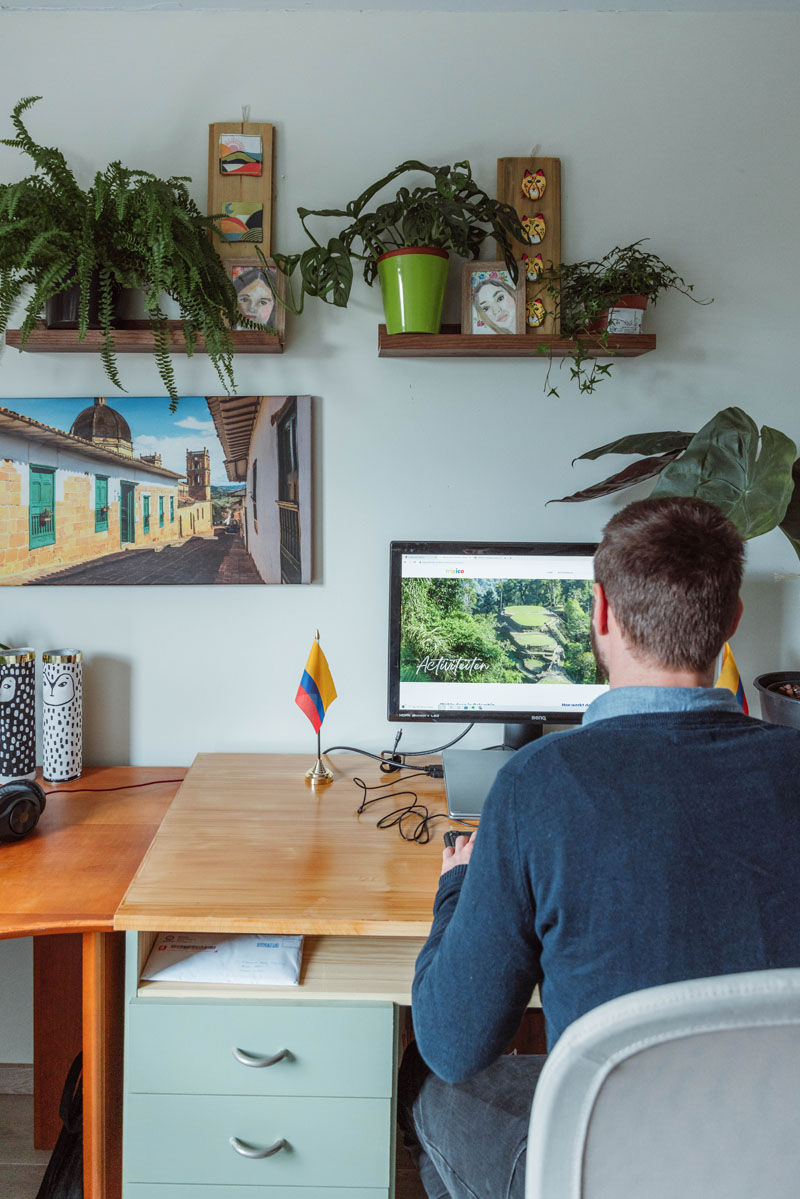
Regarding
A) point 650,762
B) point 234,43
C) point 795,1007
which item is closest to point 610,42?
point 234,43

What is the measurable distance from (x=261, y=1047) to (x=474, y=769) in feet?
2.35

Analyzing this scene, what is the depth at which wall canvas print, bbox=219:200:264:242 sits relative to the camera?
1.86 m

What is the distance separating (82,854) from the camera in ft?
4.86

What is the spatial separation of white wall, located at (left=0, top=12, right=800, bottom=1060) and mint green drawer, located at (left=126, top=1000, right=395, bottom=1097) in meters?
0.81

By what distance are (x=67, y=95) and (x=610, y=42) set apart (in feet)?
4.26

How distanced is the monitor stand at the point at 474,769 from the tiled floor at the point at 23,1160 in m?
0.89

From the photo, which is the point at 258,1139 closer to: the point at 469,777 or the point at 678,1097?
the point at 469,777

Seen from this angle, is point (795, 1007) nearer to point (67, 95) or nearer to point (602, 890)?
point (602, 890)

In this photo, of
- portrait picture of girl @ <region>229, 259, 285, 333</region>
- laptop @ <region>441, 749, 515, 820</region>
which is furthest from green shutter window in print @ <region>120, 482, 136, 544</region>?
laptop @ <region>441, 749, 515, 820</region>

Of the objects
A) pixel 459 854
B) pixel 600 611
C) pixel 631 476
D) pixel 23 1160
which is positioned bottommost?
pixel 23 1160

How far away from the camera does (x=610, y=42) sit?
186 centimetres

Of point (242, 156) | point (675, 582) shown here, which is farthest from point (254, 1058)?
point (242, 156)

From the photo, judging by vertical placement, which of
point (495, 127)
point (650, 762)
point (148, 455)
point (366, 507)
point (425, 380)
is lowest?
point (650, 762)

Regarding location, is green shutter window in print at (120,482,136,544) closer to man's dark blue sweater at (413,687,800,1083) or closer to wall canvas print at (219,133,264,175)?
wall canvas print at (219,133,264,175)
